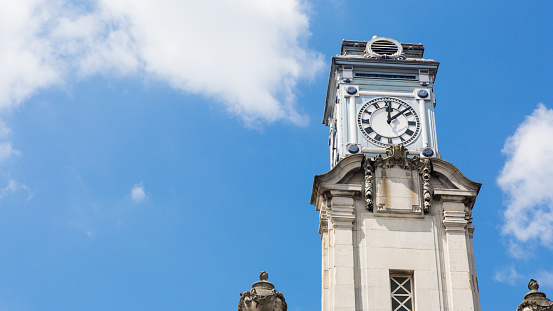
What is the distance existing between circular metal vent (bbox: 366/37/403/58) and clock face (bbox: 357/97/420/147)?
Result: 3.95 meters

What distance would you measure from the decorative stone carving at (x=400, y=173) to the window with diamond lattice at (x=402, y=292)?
6.45ft

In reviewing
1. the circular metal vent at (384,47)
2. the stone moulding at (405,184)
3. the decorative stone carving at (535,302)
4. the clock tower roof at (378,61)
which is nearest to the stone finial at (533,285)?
the decorative stone carving at (535,302)

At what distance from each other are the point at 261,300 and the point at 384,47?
2970 cm

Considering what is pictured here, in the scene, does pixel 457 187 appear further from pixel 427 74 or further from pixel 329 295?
pixel 427 74

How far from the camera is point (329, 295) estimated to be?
83.1ft

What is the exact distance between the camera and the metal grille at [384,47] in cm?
5194

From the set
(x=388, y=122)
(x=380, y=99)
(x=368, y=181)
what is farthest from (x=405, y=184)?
(x=380, y=99)

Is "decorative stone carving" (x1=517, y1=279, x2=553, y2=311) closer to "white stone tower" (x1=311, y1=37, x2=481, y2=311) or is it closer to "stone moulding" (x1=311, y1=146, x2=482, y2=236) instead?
"white stone tower" (x1=311, y1=37, x2=481, y2=311)

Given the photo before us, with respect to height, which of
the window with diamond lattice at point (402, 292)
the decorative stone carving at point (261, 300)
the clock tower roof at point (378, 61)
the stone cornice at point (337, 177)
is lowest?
the decorative stone carving at point (261, 300)

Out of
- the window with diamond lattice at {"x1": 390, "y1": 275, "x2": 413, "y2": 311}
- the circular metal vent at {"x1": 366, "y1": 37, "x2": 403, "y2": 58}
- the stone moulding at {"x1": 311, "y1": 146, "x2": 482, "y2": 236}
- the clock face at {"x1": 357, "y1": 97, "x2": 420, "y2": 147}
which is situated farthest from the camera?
the circular metal vent at {"x1": 366, "y1": 37, "x2": 403, "y2": 58}

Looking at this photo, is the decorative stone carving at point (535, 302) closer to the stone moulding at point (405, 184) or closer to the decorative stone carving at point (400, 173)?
the stone moulding at point (405, 184)

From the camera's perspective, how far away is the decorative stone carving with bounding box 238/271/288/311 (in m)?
24.6

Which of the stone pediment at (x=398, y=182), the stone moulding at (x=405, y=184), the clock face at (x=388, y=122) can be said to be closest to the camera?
the stone moulding at (x=405, y=184)

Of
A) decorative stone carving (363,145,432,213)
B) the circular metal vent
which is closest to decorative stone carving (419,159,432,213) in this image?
decorative stone carving (363,145,432,213)
